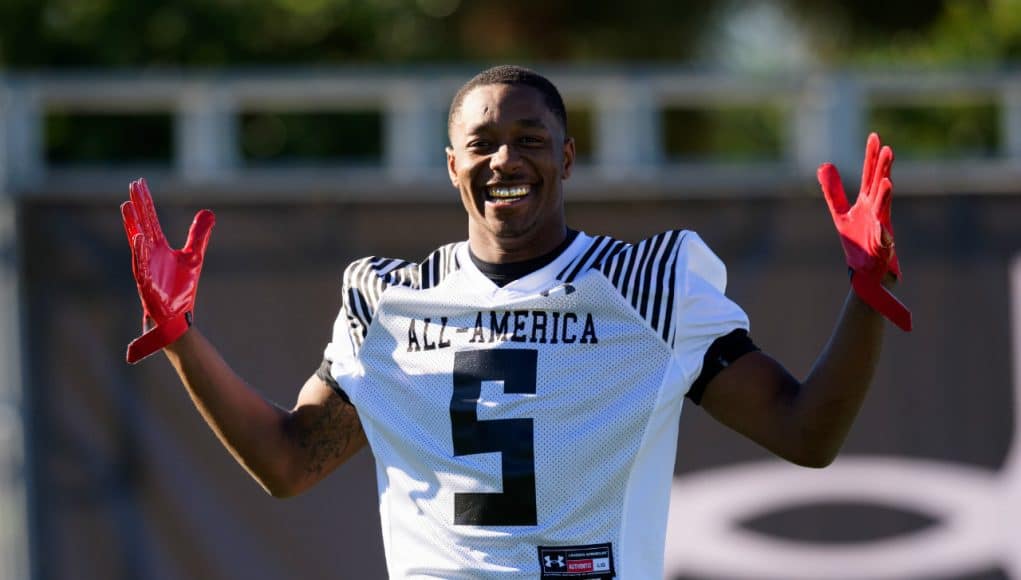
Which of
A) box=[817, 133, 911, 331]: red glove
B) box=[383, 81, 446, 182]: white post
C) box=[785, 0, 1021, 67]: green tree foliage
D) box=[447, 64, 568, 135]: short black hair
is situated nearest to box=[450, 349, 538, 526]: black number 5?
box=[447, 64, 568, 135]: short black hair

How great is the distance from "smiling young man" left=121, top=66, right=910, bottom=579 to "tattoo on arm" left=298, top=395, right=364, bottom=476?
0.03 metres

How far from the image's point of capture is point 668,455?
A: 2.84 metres

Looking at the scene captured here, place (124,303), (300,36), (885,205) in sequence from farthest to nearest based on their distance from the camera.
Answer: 1. (300,36)
2. (124,303)
3. (885,205)

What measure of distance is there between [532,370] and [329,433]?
47cm

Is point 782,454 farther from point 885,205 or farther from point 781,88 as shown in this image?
point 781,88

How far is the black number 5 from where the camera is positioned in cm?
277

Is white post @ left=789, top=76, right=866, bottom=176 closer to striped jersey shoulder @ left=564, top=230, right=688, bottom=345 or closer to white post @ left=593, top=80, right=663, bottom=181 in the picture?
white post @ left=593, top=80, right=663, bottom=181

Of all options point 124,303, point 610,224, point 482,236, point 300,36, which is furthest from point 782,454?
point 300,36

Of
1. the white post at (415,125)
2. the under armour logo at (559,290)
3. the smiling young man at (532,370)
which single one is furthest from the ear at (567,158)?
the white post at (415,125)

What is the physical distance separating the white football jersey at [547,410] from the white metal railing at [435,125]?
7.32 ft

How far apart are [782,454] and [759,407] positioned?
9 cm

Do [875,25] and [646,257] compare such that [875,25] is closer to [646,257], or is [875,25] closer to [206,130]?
[206,130]

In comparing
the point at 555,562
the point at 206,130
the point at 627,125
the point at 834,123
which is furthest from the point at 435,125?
the point at 555,562

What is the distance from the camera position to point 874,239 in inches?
102
